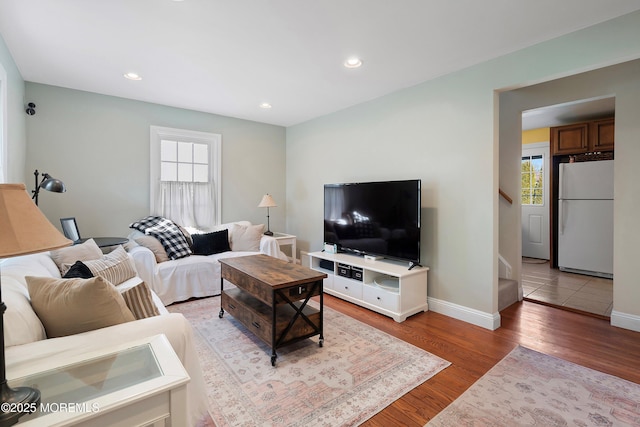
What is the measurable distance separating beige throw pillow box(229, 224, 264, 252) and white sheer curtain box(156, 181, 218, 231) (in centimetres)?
58

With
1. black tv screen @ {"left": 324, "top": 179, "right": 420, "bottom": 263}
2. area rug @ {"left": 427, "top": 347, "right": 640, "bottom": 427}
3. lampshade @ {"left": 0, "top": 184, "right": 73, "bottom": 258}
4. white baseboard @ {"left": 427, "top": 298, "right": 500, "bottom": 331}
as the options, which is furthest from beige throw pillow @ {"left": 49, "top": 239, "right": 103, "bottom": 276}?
white baseboard @ {"left": 427, "top": 298, "right": 500, "bottom": 331}

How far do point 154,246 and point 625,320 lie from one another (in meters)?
4.86

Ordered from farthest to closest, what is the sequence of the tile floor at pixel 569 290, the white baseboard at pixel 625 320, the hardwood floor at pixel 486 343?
the tile floor at pixel 569 290
the white baseboard at pixel 625 320
the hardwood floor at pixel 486 343

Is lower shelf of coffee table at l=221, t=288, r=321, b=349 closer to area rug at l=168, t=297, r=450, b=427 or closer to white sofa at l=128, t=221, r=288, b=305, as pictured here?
area rug at l=168, t=297, r=450, b=427

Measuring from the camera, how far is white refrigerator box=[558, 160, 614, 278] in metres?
4.25

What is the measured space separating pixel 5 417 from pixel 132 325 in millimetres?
557

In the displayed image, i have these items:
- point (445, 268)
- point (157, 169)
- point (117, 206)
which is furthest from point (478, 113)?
point (117, 206)

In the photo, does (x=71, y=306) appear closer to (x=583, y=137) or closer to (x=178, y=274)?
(x=178, y=274)

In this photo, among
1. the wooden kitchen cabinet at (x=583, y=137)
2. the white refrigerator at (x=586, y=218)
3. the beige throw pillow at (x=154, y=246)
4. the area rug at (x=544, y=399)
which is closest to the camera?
the area rug at (x=544, y=399)

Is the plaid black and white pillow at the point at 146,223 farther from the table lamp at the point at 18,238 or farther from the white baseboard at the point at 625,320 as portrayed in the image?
the white baseboard at the point at 625,320

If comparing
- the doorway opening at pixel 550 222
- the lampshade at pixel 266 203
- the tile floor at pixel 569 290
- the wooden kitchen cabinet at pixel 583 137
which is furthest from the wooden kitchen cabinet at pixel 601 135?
the lampshade at pixel 266 203

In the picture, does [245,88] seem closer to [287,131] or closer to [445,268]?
[287,131]

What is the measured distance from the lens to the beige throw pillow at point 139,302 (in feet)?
5.40

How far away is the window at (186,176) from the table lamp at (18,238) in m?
3.38
